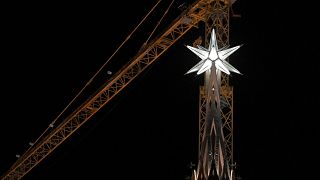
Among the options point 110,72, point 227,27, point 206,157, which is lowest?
point 206,157

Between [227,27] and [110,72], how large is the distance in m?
11.6

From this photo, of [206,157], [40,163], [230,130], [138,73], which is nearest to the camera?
[206,157]

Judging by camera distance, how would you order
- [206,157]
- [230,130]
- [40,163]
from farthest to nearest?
1. [40,163]
2. [230,130]
3. [206,157]

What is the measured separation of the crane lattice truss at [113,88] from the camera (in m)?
59.6

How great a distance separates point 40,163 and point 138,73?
1452 cm

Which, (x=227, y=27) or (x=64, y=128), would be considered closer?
(x=227, y=27)

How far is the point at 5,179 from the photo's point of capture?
218ft

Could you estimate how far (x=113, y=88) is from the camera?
2500 inches

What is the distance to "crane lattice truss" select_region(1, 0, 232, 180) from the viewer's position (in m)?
59.6

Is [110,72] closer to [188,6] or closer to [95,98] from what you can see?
[95,98]

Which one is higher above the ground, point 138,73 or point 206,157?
point 138,73

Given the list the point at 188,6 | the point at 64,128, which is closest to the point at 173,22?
the point at 188,6

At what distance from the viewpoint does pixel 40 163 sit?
66938 millimetres

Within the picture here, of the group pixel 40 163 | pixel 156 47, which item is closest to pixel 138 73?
pixel 156 47
